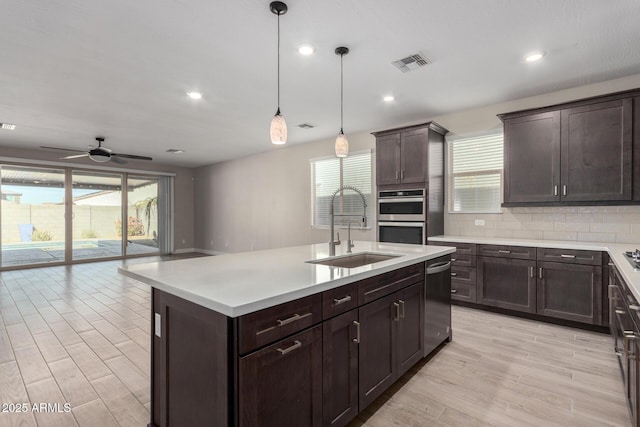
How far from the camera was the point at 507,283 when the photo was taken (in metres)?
3.63

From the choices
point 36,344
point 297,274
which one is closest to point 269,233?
point 36,344

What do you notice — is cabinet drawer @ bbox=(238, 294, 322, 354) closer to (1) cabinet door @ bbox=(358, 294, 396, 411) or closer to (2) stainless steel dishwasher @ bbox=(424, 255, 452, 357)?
(1) cabinet door @ bbox=(358, 294, 396, 411)

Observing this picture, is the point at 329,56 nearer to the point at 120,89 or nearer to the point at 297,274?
the point at 297,274

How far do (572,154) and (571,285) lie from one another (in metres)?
1.45

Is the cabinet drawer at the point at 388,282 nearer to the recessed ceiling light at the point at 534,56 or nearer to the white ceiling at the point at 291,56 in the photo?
the white ceiling at the point at 291,56

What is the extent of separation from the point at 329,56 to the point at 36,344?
389 centimetres

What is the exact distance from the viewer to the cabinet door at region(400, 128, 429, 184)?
434 cm

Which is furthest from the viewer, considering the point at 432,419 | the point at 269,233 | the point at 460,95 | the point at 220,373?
the point at 269,233

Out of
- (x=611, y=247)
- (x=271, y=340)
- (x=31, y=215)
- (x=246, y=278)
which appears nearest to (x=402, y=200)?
(x=611, y=247)

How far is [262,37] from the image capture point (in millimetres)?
2578

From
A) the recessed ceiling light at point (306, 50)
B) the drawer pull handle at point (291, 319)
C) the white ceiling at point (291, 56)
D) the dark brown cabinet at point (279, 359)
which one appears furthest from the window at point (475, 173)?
the drawer pull handle at point (291, 319)

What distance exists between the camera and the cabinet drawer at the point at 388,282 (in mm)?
1809

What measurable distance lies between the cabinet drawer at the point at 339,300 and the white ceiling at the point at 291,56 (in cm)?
197

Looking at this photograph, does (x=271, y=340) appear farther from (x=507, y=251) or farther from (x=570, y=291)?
(x=570, y=291)
